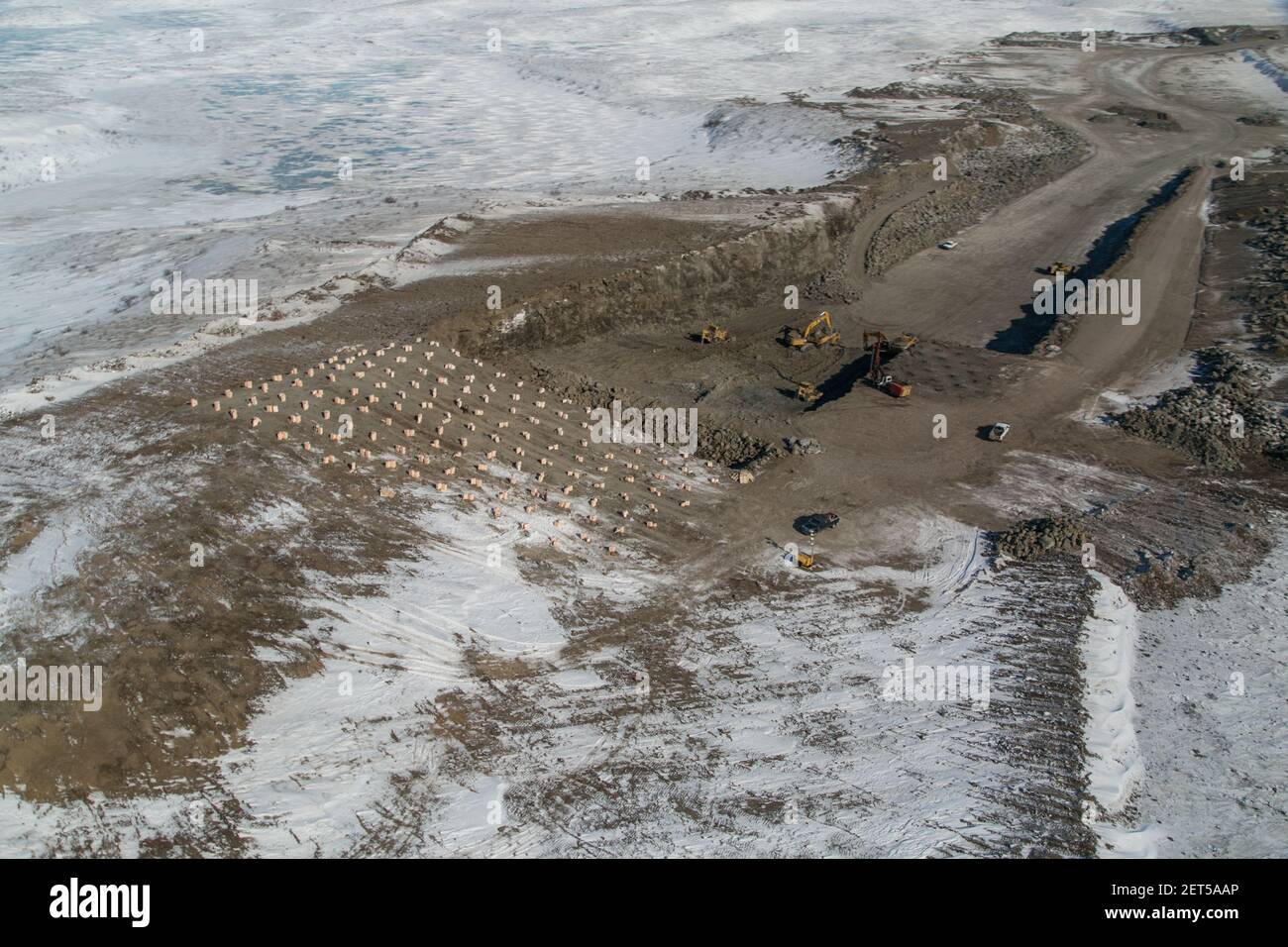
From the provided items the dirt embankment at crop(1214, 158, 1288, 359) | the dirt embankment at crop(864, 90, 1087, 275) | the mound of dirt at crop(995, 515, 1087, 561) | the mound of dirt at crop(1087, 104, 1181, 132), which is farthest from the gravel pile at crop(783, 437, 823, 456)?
the mound of dirt at crop(1087, 104, 1181, 132)

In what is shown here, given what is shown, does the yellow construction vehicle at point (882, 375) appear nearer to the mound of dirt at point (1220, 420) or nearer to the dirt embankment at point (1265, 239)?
the mound of dirt at point (1220, 420)

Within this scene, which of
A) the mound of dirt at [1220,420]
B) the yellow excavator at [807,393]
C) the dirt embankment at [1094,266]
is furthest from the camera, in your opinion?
the dirt embankment at [1094,266]

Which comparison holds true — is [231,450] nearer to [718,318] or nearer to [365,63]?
[718,318]

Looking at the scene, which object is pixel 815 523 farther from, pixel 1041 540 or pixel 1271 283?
pixel 1271 283

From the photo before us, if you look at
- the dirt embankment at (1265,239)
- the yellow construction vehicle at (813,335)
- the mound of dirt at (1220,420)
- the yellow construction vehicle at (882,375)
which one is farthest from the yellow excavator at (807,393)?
the dirt embankment at (1265,239)

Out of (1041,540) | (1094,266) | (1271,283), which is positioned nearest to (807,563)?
(1041,540)

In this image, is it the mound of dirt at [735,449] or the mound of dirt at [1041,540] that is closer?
the mound of dirt at [1041,540]

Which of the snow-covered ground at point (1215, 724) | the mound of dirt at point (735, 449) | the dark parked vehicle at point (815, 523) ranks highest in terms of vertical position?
the mound of dirt at point (735, 449)
